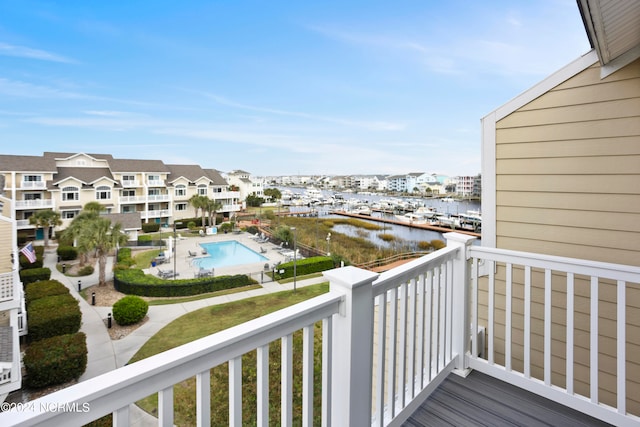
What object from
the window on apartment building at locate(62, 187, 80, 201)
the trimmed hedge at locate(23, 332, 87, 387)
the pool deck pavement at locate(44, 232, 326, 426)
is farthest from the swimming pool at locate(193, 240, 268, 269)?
the window on apartment building at locate(62, 187, 80, 201)

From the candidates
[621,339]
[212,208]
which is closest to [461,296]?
[621,339]

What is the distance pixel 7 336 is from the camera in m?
5.94

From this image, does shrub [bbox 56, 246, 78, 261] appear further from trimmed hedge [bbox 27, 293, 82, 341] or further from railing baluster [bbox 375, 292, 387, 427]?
railing baluster [bbox 375, 292, 387, 427]

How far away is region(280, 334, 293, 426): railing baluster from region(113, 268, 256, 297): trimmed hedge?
11676 mm

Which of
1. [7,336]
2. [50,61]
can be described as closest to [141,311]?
[7,336]

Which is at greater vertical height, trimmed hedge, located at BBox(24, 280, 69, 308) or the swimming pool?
trimmed hedge, located at BBox(24, 280, 69, 308)

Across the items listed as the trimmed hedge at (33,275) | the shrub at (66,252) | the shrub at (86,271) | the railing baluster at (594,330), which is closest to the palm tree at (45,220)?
the shrub at (66,252)

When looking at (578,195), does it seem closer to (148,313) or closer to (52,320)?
(52,320)

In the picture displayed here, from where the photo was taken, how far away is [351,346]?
3.69ft

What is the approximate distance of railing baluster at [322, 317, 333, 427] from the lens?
3.66 ft

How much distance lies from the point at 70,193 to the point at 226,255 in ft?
42.9

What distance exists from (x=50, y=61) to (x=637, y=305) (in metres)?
53.8

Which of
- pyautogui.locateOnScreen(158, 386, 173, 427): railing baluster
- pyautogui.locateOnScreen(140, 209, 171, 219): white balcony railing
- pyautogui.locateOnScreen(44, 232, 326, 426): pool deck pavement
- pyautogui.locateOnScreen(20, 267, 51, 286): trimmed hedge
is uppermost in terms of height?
pyautogui.locateOnScreen(158, 386, 173, 427): railing baluster

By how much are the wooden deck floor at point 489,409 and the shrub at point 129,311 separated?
9.32m
